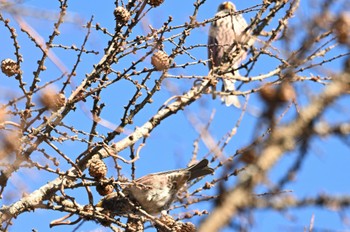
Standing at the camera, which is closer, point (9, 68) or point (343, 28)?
point (343, 28)

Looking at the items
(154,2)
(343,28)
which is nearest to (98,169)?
(154,2)

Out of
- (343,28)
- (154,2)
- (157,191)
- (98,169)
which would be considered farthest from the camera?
(157,191)

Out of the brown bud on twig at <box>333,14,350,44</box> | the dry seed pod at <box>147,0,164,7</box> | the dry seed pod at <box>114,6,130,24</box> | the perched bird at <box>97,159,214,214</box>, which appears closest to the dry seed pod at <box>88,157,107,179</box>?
the perched bird at <box>97,159,214,214</box>

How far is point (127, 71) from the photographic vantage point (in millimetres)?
3469

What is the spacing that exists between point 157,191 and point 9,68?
1.27m

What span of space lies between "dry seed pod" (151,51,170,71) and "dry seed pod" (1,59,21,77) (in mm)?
739

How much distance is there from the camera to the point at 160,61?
349cm

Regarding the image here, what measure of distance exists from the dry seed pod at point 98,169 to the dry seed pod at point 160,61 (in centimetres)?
60

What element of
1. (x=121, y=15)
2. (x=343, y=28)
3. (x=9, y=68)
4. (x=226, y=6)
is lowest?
(x=343, y=28)

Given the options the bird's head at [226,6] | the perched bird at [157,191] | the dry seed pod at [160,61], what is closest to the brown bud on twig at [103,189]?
the perched bird at [157,191]

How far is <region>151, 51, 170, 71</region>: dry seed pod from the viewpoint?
11.4 ft

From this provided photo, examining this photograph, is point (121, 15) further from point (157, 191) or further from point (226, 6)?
point (226, 6)

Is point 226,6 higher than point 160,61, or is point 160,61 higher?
point 226,6

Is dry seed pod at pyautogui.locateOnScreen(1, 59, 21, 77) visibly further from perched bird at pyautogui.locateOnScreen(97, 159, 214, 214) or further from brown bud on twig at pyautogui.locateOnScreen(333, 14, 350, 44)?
brown bud on twig at pyautogui.locateOnScreen(333, 14, 350, 44)
